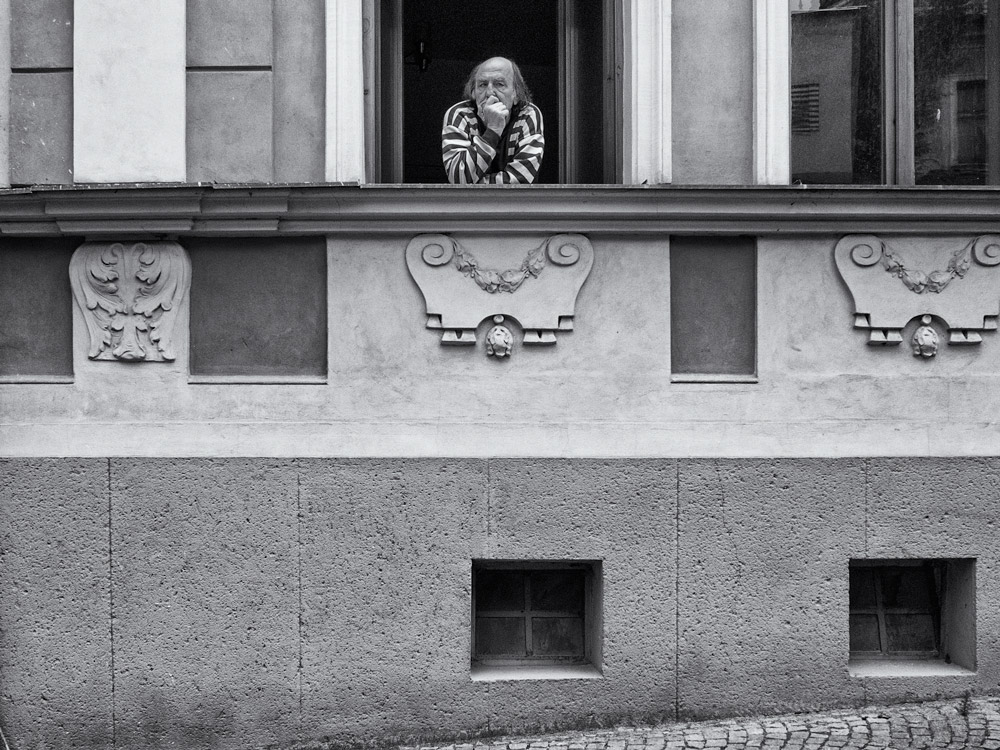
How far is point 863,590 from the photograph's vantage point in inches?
231

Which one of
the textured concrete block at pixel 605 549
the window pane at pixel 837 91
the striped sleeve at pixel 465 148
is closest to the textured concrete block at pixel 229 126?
the striped sleeve at pixel 465 148

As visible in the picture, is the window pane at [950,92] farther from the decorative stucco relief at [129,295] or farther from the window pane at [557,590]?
the decorative stucco relief at [129,295]

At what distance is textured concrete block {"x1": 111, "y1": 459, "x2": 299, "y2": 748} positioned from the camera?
5.47 m

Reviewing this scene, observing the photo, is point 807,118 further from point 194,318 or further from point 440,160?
point 194,318

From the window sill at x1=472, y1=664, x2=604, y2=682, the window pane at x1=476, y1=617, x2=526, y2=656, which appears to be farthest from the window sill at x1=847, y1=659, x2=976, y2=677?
the window pane at x1=476, y1=617, x2=526, y2=656

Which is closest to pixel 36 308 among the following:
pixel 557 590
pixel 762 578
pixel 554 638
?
pixel 557 590

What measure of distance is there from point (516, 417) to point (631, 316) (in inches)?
28.1

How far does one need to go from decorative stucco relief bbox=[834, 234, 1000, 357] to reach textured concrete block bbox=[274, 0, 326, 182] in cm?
252

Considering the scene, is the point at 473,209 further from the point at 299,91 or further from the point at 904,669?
the point at 904,669

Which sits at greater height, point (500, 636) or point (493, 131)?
point (493, 131)

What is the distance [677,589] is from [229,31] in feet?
11.0

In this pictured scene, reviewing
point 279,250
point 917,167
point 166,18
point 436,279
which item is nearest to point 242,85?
point 166,18

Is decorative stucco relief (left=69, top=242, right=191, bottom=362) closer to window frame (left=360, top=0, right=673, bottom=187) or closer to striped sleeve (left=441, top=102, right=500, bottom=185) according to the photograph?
window frame (left=360, top=0, right=673, bottom=187)

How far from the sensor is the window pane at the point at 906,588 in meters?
5.88
